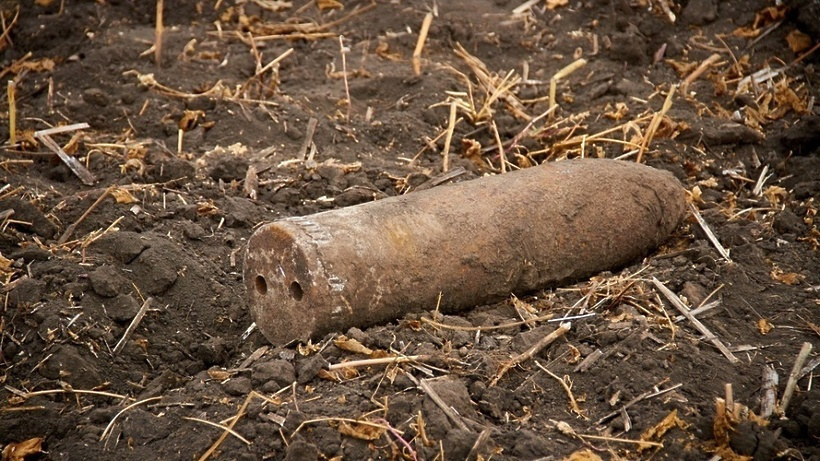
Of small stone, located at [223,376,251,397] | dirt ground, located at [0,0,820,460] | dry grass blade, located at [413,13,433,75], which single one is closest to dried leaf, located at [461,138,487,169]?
dirt ground, located at [0,0,820,460]

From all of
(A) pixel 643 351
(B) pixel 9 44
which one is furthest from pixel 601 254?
(B) pixel 9 44

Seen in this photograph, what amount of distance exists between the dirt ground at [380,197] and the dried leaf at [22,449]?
0.07ft

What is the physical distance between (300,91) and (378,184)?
140cm

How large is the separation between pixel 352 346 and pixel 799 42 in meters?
4.79

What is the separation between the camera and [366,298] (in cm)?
435

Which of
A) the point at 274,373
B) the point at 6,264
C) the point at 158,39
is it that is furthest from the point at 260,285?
the point at 158,39

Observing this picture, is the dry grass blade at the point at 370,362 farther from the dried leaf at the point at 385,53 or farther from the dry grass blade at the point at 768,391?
the dried leaf at the point at 385,53

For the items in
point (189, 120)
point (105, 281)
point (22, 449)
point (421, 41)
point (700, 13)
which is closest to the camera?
point (22, 449)

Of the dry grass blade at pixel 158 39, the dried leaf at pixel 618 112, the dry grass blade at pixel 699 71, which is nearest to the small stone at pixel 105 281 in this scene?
the dry grass blade at pixel 158 39

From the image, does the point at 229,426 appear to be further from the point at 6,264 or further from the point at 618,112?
the point at 618,112

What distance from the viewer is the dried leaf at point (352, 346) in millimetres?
4199

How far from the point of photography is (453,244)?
4.55m

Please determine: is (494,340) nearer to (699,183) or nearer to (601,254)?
(601,254)

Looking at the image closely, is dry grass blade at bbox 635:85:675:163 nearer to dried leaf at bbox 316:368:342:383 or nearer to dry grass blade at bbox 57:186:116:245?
dried leaf at bbox 316:368:342:383
